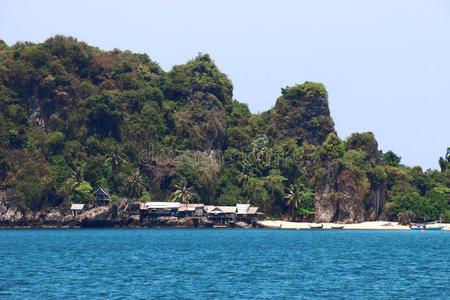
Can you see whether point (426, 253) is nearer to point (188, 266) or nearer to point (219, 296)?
point (188, 266)

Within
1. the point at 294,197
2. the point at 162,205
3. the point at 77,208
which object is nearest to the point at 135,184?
the point at 162,205

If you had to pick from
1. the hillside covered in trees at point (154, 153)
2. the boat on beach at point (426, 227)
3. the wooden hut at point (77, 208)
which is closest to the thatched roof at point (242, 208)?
the hillside covered in trees at point (154, 153)

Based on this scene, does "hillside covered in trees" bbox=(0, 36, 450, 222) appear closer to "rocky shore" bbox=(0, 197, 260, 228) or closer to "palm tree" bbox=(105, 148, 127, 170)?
"palm tree" bbox=(105, 148, 127, 170)

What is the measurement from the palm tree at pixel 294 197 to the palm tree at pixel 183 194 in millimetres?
21864

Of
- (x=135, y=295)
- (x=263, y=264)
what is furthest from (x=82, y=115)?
(x=135, y=295)

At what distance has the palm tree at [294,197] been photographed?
146 metres

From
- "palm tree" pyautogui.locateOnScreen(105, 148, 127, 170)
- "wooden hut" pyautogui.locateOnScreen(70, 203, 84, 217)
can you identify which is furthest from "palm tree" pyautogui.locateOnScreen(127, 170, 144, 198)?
"wooden hut" pyautogui.locateOnScreen(70, 203, 84, 217)

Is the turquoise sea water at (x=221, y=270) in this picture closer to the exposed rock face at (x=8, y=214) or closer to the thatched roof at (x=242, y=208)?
the exposed rock face at (x=8, y=214)

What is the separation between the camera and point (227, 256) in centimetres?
7450

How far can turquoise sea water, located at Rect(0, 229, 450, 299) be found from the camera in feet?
157

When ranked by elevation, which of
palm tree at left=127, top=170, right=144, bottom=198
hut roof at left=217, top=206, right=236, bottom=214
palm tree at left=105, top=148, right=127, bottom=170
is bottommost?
hut roof at left=217, top=206, right=236, bottom=214

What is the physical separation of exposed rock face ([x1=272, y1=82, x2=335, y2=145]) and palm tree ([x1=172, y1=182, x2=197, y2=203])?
47.0 m

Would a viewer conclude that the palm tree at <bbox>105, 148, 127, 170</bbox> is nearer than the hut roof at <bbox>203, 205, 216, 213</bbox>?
No

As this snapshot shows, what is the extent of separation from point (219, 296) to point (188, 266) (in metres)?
18.1
